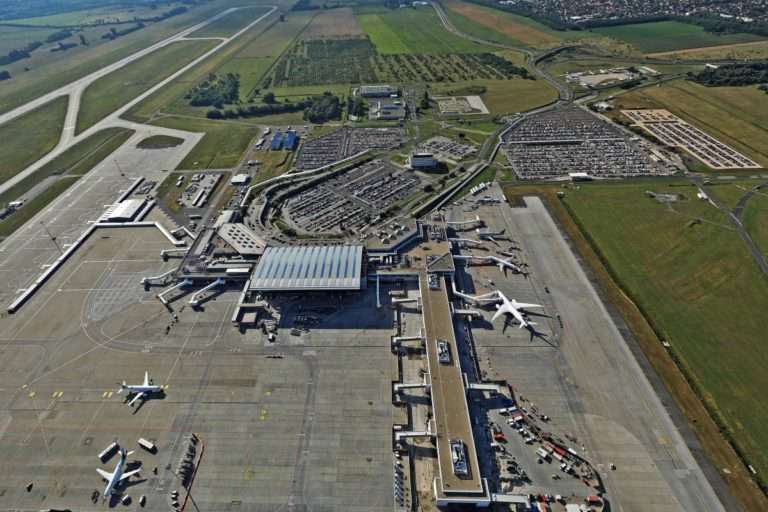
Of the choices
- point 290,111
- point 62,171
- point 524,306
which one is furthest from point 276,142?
point 524,306

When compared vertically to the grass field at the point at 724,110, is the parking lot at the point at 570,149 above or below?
below

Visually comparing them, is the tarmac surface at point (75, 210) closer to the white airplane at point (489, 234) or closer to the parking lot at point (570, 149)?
the white airplane at point (489, 234)

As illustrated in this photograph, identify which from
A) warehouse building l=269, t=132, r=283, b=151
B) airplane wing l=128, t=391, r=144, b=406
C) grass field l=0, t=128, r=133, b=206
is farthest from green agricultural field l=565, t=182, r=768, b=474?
grass field l=0, t=128, r=133, b=206

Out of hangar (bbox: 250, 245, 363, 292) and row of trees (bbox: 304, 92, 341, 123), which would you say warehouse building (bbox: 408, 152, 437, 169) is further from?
row of trees (bbox: 304, 92, 341, 123)

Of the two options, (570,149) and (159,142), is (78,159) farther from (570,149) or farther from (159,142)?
(570,149)

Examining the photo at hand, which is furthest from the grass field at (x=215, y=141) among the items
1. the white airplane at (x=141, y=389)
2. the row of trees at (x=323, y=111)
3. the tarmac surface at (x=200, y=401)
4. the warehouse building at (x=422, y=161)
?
the white airplane at (x=141, y=389)

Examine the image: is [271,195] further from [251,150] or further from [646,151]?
[646,151]
